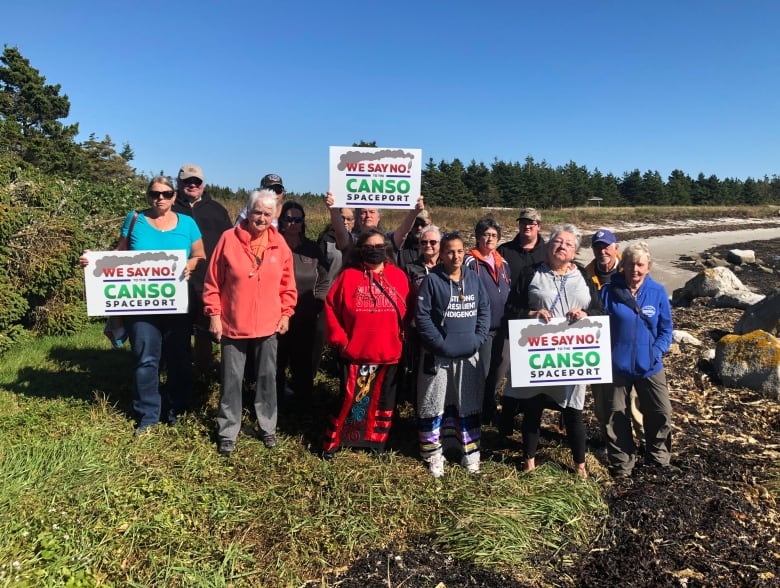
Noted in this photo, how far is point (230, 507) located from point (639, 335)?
3599mm

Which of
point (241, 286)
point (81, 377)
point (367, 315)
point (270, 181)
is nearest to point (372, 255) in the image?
point (367, 315)

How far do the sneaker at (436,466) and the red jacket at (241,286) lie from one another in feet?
6.04

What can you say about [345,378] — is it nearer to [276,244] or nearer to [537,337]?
Answer: [276,244]

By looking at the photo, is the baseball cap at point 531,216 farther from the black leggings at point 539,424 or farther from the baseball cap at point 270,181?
the baseball cap at point 270,181

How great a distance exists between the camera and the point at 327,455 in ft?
15.0

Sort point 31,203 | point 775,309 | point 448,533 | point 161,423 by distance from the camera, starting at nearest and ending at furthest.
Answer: point 448,533
point 161,423
point 31,203
point 775,309

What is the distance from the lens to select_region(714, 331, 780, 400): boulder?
620cm

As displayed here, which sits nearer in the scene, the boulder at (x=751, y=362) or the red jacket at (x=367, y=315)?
the red jacket at (x=367, y=315)

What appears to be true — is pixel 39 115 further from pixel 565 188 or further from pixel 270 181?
pixel 565 188

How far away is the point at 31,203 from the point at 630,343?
25.9ft

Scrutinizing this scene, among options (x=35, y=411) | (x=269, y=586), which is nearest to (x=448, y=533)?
(x=269, y=586)

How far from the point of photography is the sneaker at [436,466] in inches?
174

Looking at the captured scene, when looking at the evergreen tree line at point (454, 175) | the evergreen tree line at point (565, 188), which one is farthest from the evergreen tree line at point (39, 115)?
the evergreen tree line at point (565, 188)

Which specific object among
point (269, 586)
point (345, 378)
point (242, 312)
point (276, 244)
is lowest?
point (269, 586)
